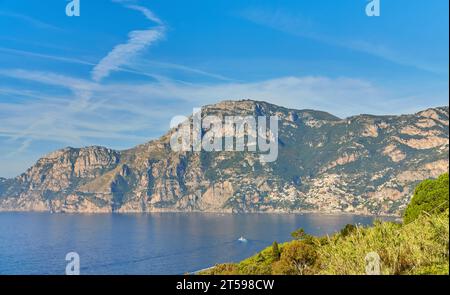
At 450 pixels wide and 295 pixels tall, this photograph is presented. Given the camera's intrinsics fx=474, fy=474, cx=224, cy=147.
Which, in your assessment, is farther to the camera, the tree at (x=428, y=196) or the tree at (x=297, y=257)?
the tree at (x=428, y=196)

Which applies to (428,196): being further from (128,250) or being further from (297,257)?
(128,250)

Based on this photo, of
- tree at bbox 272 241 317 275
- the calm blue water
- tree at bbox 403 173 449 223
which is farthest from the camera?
the calm blue water

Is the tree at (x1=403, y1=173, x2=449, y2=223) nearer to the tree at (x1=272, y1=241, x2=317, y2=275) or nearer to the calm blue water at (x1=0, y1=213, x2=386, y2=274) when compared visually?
the tree at (x1=272, y1=241, x2=317, y2=275)

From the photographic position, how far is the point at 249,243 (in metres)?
157

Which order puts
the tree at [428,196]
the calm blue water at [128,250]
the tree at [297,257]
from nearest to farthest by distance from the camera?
the tree at [297,257]
the tree at [428,196]
the calm blue water at [128,250]

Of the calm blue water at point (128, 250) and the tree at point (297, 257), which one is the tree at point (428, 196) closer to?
the tree at point (297, 257)

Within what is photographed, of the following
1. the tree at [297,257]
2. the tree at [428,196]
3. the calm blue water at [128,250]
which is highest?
the tree at [428,196]

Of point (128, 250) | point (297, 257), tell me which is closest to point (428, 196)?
point (297, 257)

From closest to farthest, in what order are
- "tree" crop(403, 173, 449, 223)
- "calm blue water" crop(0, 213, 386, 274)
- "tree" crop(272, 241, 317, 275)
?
"tree" crop(272, 241, 317, 275) < "tree" crop(403, 173, 449, 223) < "calm blue water" crop(0, 213, 386, 274)

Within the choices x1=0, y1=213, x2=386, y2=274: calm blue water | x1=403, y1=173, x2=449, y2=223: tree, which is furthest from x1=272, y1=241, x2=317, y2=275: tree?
x1=0, y1=213, x2=386, y2=274: calm blue water

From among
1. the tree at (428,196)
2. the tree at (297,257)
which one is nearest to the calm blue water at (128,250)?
the tree at (428,196)
